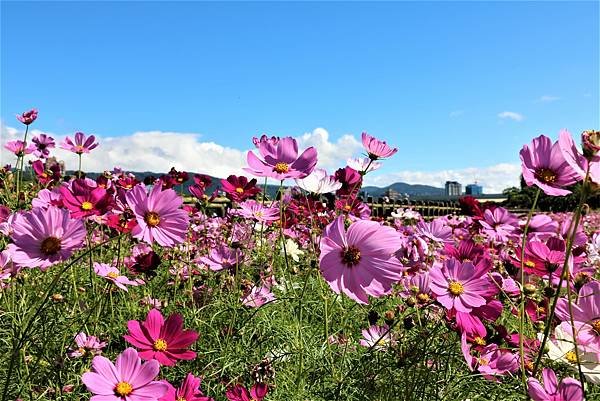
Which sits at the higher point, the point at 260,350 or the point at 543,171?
the point at 543,171

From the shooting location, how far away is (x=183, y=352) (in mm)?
973

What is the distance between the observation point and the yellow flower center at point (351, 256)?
89cm

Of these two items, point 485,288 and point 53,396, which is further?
point 53,396

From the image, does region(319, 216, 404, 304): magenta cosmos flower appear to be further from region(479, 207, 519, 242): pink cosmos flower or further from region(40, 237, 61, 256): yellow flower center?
region(479, 207, 519, 242): pink cosmos flower

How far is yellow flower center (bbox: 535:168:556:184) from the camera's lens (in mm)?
930

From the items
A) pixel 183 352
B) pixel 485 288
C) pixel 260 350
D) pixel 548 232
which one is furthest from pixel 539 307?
pixel 183 352

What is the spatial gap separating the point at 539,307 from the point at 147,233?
0.96 meters

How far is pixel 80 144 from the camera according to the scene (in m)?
2.27

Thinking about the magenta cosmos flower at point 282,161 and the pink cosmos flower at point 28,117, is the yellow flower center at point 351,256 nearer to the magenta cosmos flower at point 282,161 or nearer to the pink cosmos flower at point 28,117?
the magenta cosmos flower at point 282,161

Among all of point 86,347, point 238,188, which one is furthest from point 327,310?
point 238,188

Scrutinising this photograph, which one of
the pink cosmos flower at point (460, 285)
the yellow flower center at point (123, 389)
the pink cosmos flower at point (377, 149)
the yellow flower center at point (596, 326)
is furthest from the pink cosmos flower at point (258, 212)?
the yellow flower center at point (596, 326)

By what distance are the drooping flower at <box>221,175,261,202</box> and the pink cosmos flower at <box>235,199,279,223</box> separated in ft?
0.15

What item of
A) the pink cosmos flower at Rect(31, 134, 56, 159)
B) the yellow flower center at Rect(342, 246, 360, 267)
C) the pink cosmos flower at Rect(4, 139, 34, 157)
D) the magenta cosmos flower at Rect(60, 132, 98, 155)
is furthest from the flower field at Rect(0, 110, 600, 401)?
the pink cosmos flower at Rect(31, 134, 56, 159)

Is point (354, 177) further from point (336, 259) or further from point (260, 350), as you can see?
point (336, 259)
